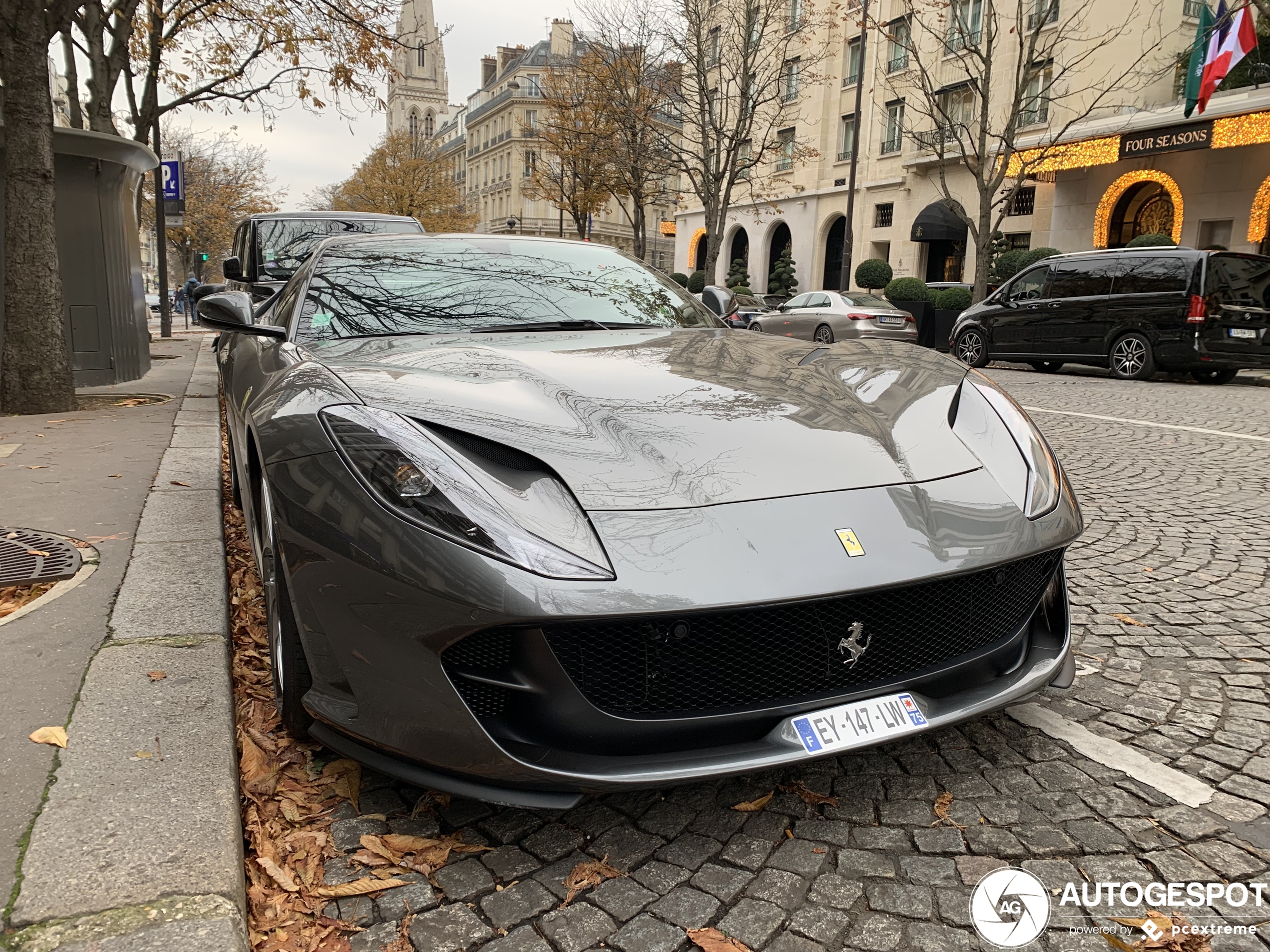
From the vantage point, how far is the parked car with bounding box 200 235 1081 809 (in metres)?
1.73

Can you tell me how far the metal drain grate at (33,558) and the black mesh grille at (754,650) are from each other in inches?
98.6

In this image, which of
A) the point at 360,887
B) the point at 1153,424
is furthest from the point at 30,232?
the point at 1153,424

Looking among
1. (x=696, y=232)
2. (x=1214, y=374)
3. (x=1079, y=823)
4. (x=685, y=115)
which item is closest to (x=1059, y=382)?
(x=1214, y=374)

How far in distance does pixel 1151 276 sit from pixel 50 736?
1353 centimetres

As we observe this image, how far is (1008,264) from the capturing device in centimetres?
2353

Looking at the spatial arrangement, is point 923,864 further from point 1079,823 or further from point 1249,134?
point 1249,134

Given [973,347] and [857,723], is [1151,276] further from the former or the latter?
[857,723]

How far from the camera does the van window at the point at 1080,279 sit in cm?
1298

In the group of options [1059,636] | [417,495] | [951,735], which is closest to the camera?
[417,495]

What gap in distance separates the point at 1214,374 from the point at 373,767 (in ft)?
47.1

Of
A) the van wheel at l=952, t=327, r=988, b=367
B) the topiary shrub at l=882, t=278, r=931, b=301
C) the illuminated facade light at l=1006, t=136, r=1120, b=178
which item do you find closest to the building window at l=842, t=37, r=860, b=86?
the illuminated facade light at l=1006, t=136, r=1120, b=178

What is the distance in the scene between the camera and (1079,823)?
2.01 m

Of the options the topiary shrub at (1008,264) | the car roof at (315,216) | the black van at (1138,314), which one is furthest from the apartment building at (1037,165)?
the car roof at (315,216)

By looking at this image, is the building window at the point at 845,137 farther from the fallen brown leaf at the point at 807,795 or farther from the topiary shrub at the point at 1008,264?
the fallen brown leaf at the point at 807,795
